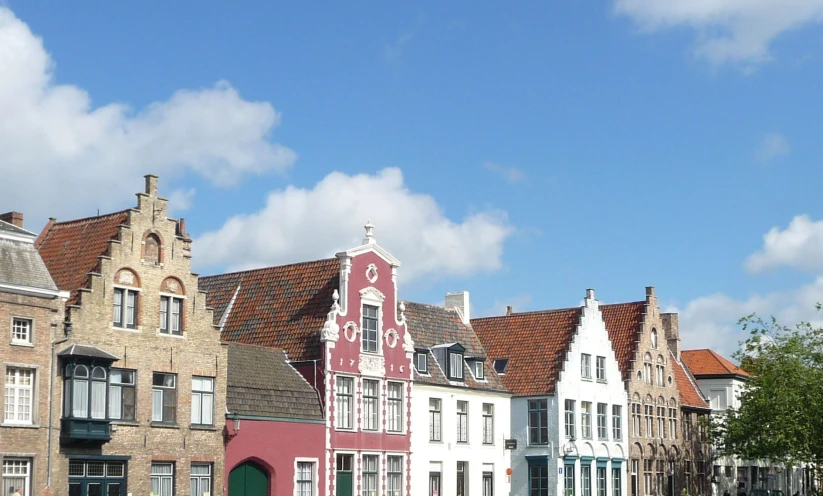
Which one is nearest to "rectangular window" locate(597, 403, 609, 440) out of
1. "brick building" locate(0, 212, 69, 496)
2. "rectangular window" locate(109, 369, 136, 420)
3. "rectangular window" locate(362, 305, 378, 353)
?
"rectangular window" locate(362, 305, 378, 353)

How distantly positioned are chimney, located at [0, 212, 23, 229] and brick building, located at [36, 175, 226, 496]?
1273 millimetres

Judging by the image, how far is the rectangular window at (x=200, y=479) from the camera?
4209 centimetres

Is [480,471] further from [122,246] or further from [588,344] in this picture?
[122,246]

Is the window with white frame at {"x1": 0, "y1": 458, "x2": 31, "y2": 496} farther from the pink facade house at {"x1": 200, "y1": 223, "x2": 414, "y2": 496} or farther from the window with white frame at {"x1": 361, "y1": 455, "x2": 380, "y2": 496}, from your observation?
the window with white frame at {"x1": 361, "y1": 455, "x2": 380, "y2": 496}

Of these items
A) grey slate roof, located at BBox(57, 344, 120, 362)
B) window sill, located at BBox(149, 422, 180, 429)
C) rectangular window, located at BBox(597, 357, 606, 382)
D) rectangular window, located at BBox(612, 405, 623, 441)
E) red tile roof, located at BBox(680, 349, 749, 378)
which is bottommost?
window sill, located at BBox(149, 422, 180, 429)

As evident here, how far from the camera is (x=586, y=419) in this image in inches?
2473

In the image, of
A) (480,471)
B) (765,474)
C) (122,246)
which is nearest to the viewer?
(122,246)

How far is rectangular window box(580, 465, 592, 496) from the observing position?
61875 mm

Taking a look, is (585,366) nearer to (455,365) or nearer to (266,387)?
(455,365)

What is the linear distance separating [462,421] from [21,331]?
78.3 feet

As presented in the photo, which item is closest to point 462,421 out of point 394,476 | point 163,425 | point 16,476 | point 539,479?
point 394,476

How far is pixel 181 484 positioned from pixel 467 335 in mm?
21027

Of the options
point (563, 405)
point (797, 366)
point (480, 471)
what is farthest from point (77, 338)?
point (797, 366)

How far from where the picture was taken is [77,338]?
3819 centimetres
